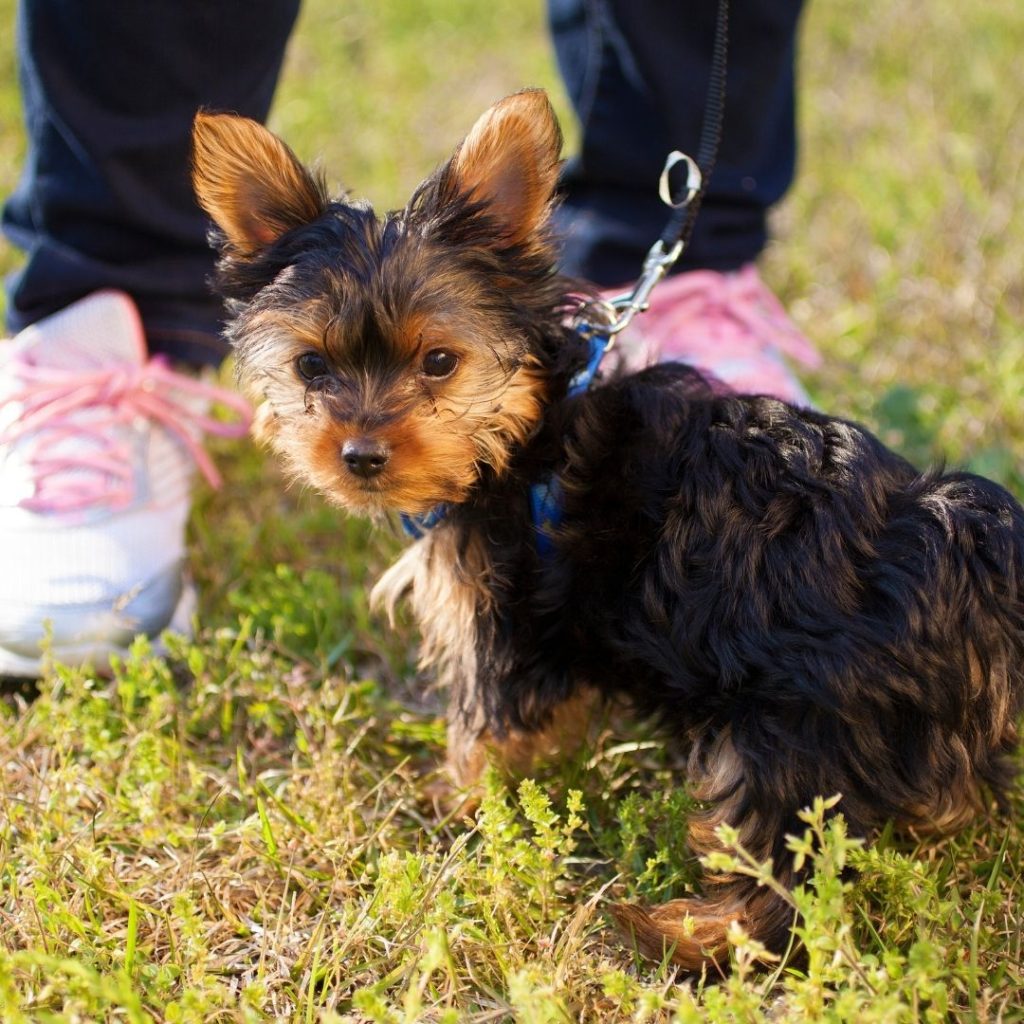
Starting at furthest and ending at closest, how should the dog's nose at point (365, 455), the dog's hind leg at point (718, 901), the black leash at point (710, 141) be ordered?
the black leash at point (710, 141)
the dog's nose at point (365, 455)
the dog's hind leg at point (718, 901)

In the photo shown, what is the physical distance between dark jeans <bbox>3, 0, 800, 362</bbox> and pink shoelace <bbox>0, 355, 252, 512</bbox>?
29 centimetres

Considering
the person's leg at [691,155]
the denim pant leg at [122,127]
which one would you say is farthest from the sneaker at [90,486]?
the person's leg at [691,155]

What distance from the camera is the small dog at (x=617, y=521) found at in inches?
89.0

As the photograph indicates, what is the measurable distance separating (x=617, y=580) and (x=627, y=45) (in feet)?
7.49

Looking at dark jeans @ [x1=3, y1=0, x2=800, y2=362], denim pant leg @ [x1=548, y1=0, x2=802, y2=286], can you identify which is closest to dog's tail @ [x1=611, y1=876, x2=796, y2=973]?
denim pant leg @ [x1=548, y1=0, x2=802, y2=286]

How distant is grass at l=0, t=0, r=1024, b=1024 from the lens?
218 centimetres

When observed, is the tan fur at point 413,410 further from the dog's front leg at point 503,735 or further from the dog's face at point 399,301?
the dog's front leg at point 503,735

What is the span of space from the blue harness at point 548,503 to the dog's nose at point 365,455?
290mm

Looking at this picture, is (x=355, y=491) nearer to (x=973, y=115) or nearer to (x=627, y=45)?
(x=627, y=45)

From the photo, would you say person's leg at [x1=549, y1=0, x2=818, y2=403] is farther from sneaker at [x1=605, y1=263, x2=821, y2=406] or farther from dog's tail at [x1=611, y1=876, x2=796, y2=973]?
dog's tail at [x1=611, y1=876, x2=796, y2=973]

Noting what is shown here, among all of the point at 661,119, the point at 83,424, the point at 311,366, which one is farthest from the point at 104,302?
the point at 661,119

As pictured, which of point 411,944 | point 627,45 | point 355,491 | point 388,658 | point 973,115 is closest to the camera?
point 411,944

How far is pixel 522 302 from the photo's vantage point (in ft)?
8.57

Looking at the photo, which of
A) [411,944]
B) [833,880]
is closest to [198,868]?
[411,944]
